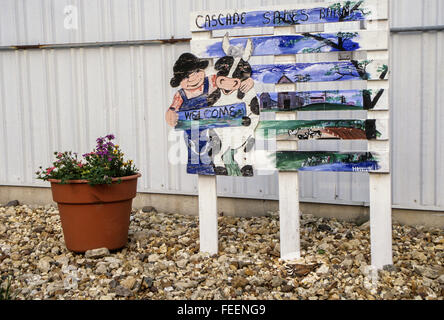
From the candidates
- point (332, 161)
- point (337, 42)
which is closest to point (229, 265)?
point (332, 161)

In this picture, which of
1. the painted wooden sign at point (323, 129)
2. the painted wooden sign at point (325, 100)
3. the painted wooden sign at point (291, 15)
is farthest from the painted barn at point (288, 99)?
the painted wooden sign at point (291, 15)

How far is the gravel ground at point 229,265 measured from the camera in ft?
11.2

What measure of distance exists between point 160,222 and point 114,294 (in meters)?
1.65

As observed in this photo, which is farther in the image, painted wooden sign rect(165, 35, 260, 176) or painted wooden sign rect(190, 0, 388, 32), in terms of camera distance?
painted wooden sign rect(165, 35, 260, 176)

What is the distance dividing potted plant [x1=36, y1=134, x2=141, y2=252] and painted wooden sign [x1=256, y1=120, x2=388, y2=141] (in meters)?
1.15

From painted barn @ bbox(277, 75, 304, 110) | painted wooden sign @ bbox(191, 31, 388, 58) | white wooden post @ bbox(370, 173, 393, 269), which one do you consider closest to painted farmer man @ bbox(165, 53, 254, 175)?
painted wooden sign @ bbox(191, 31, 388, 58)

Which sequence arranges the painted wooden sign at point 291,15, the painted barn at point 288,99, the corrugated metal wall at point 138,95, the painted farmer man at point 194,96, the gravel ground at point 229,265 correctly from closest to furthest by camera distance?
the gravel ground at point 229,265
the painted wooden sign at point 291,15
the painted barn at point 288,99
the painted farmer man at point 194,96
the corrugated metal wall at point 138,95

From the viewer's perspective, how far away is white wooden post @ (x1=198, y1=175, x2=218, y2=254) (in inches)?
157

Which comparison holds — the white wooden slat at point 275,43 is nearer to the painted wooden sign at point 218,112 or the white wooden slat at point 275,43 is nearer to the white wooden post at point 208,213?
the painted wooden sign at point 218,112

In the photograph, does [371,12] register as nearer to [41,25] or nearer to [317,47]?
[317,47]

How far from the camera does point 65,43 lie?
18.3 feet

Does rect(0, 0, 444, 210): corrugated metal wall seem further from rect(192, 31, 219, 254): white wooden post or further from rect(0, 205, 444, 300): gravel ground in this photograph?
rect(192, 31, 219, 254): white wooden post

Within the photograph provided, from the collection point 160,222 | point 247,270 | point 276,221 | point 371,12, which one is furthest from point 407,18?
point 160,222

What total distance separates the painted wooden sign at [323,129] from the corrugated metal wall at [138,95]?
3.61ft
